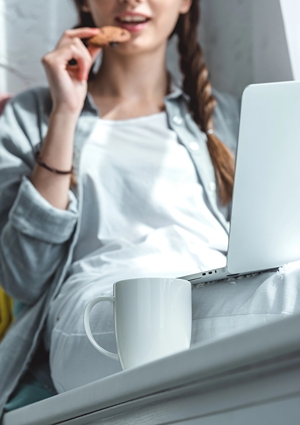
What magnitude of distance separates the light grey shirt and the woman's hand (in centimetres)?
8

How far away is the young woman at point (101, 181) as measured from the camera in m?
1.07

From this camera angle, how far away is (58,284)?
1.12 metres

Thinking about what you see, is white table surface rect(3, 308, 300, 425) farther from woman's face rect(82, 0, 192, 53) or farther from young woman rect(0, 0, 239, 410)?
woman's face rect(82, 0, 192, 53)

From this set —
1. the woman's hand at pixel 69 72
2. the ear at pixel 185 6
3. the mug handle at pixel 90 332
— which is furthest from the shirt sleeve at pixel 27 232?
the ear at pixel 185 6

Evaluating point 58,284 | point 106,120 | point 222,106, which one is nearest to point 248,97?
point 58,284

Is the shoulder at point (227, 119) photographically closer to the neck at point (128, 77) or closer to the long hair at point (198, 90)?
the long hair at point (198, 90)

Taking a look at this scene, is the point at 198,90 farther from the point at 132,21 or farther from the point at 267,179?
the point at 267,179

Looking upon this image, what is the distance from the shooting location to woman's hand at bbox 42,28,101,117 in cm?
124

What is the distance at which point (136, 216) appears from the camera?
1199 millimetres

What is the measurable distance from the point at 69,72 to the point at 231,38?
576 mm

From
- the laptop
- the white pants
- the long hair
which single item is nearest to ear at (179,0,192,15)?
the long hair

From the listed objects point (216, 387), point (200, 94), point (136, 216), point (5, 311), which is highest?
point (216, 387)

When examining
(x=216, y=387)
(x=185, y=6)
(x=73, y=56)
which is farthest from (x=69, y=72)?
(x=216, y=387)

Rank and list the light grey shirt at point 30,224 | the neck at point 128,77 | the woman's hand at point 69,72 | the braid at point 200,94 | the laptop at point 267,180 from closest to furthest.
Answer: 1. the laptop at point 267,180
2. the light grey shirt at point 30,224
3. the woman's hand at point 69,72
4. the braid at point 200,94
5. the neck at point 128,77
